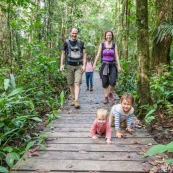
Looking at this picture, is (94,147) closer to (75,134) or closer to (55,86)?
(75,134)

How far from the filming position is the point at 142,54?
472 cm

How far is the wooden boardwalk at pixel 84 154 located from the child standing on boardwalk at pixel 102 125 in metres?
0.10

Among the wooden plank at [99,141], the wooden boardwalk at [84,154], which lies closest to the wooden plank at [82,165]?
the wooden boardwalk at [84,154]

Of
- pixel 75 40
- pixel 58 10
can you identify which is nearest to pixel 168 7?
pixel 75 40

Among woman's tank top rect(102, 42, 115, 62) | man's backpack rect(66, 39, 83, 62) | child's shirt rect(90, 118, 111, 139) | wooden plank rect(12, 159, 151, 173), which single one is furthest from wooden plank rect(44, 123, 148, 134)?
woman's tank top rect(102, 42, 115, 62)

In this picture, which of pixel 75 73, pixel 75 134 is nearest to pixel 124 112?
pixel 75 134

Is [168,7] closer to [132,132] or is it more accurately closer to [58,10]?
[132,132]

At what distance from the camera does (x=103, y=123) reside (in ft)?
12.0

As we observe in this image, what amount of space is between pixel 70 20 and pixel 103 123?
35.9 ft

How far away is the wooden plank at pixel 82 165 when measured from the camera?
2631 millimetres

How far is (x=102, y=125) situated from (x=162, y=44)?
3.92 meters

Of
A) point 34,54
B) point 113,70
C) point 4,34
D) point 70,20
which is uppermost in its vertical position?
point 70,20

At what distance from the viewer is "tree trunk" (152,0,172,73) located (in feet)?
21.7

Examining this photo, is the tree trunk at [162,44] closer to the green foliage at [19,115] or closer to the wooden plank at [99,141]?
the green foliage at [19,115]
